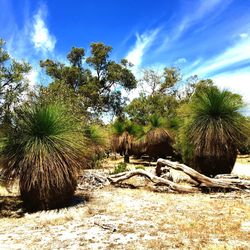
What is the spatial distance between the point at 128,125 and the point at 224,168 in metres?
10.7

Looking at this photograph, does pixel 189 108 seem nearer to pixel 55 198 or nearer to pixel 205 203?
pixel 205 203

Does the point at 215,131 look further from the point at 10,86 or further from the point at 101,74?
the point at 101,74

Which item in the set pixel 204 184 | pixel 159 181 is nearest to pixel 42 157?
pixel 159 181

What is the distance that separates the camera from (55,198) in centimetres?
714

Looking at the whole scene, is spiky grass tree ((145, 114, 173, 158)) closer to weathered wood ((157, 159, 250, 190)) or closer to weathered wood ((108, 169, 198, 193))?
weathered wood ((108, 169, 198, 193))

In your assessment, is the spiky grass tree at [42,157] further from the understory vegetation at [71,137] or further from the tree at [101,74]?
the tree at [101,74]

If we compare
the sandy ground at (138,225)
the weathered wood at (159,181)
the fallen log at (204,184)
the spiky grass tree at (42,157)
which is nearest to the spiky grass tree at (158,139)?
the weathered wood at (159,181)

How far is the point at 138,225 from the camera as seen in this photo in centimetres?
582

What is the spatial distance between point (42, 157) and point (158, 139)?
12481 mm

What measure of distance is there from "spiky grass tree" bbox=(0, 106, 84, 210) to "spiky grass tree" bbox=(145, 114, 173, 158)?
38.3 feet

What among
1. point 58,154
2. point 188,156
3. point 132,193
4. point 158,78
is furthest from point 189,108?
point 158,78

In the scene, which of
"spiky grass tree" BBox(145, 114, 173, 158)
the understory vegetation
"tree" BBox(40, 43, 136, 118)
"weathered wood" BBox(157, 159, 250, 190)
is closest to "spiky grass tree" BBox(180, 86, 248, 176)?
the understory vegetation

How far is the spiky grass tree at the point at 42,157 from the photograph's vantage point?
22.7 ft

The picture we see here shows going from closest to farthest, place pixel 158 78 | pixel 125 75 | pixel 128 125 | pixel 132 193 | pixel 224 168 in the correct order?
pixel 132 193
pixel 224 168
pixel 128 125
pixel 125 75
pixel 158 78
